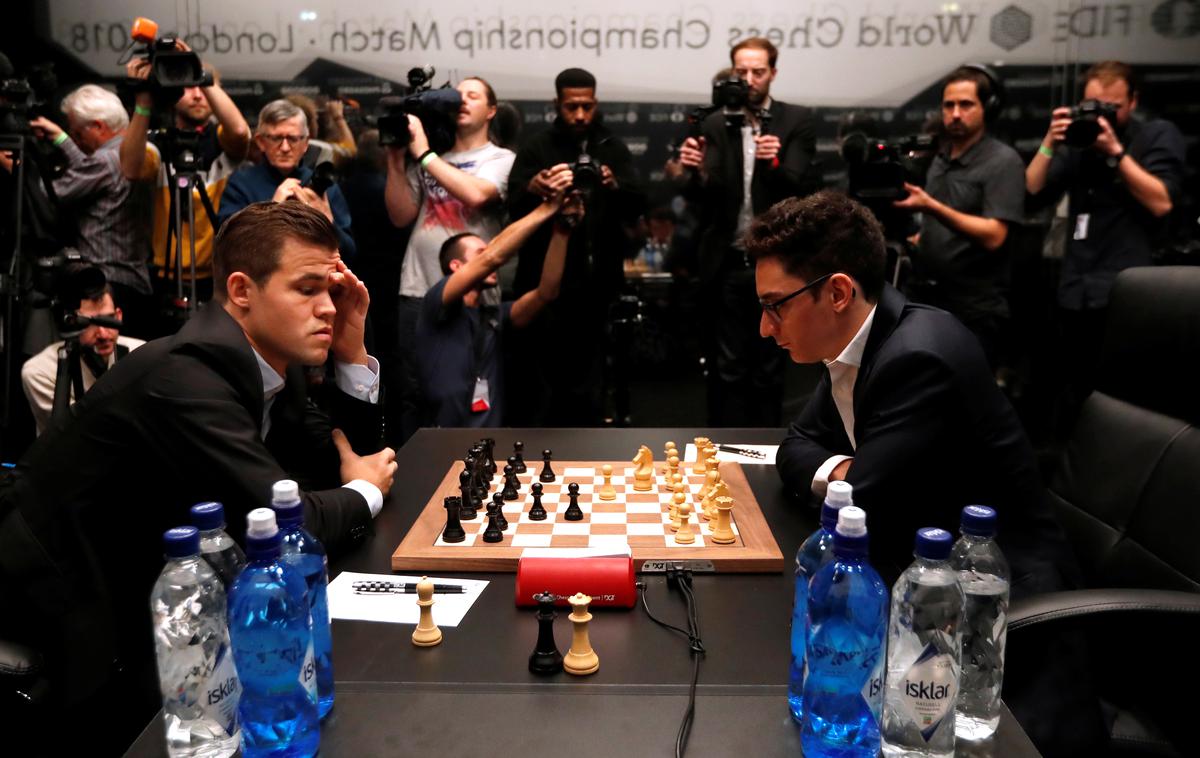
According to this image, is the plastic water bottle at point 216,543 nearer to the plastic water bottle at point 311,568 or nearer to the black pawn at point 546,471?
the plastic water bottle at point 311,568

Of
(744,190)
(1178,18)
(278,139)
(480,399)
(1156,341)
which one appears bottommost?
(480,399)

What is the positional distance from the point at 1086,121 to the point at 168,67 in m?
3.29

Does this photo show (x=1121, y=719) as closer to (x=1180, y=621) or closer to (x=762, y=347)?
(x=1180, y=621)

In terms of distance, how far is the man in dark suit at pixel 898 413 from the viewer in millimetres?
1561

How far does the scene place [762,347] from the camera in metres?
3.77

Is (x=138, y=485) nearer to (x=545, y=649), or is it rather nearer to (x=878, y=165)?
(x=545, y=649)

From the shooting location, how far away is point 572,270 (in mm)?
3623

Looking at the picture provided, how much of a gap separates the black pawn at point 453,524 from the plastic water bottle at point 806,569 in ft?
2.20

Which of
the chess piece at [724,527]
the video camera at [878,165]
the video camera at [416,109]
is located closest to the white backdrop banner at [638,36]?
the video camera at [416,109]

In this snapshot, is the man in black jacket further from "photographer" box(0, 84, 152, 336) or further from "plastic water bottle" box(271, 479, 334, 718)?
"plastic water bottle" box(271, 479, 334, 718)

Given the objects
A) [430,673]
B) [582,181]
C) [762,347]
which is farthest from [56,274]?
[762,347]

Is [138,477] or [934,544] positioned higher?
[934,544]

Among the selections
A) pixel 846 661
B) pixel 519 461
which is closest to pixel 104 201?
pixel 519 461

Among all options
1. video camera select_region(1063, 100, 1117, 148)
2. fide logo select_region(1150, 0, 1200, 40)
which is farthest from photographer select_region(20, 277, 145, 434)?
fide logo select_region(1150, 0, 1200, 40)
